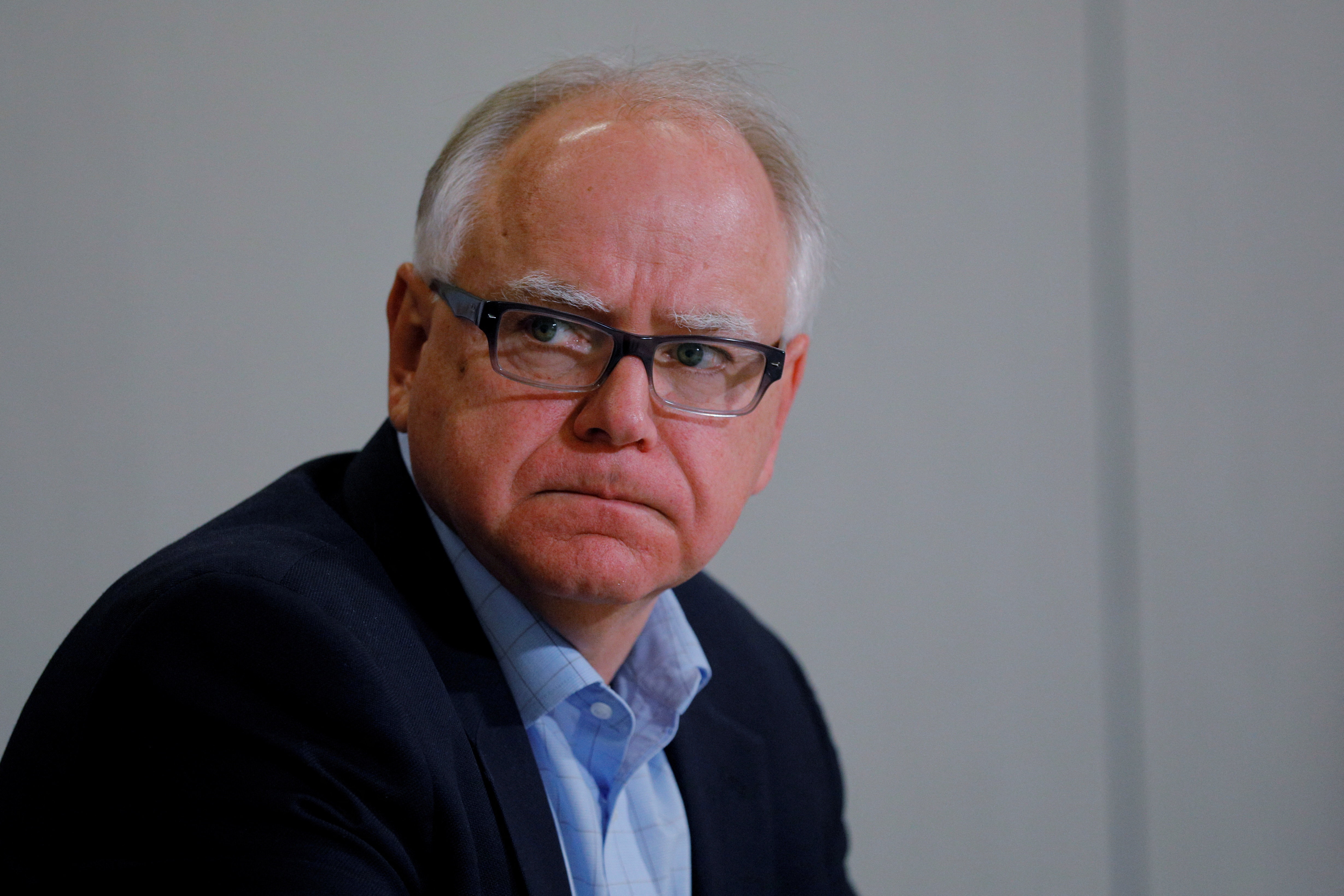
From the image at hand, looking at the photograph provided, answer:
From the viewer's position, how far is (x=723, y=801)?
1417mm

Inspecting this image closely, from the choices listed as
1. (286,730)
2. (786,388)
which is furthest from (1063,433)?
(286,730)

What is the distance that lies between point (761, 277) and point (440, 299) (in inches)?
14.0

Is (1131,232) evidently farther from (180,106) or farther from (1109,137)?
(180,106)

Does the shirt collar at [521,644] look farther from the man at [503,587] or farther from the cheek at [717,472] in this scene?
the cheek at [717,472]

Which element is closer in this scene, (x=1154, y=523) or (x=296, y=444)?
(x=296, y=444)

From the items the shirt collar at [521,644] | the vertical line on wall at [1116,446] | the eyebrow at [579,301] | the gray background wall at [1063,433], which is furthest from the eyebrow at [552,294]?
the vertical line on wall at [1116,446]

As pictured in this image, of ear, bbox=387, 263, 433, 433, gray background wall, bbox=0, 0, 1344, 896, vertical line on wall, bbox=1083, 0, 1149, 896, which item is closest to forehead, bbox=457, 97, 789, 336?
ear, bbox=387, 263, 433, 433

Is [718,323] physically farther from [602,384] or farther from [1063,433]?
[1063,433]

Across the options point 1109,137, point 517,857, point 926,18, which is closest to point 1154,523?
point 1109,137

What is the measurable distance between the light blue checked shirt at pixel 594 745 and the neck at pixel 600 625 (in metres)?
0.02

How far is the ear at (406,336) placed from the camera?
50.9 inches

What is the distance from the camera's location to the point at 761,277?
126 cm

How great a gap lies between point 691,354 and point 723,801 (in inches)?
22.9

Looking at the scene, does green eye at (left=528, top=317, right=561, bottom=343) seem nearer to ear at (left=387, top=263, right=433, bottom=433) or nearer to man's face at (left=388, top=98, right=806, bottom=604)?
man's face at (left=388, top=98, right=806, bottom=604)
